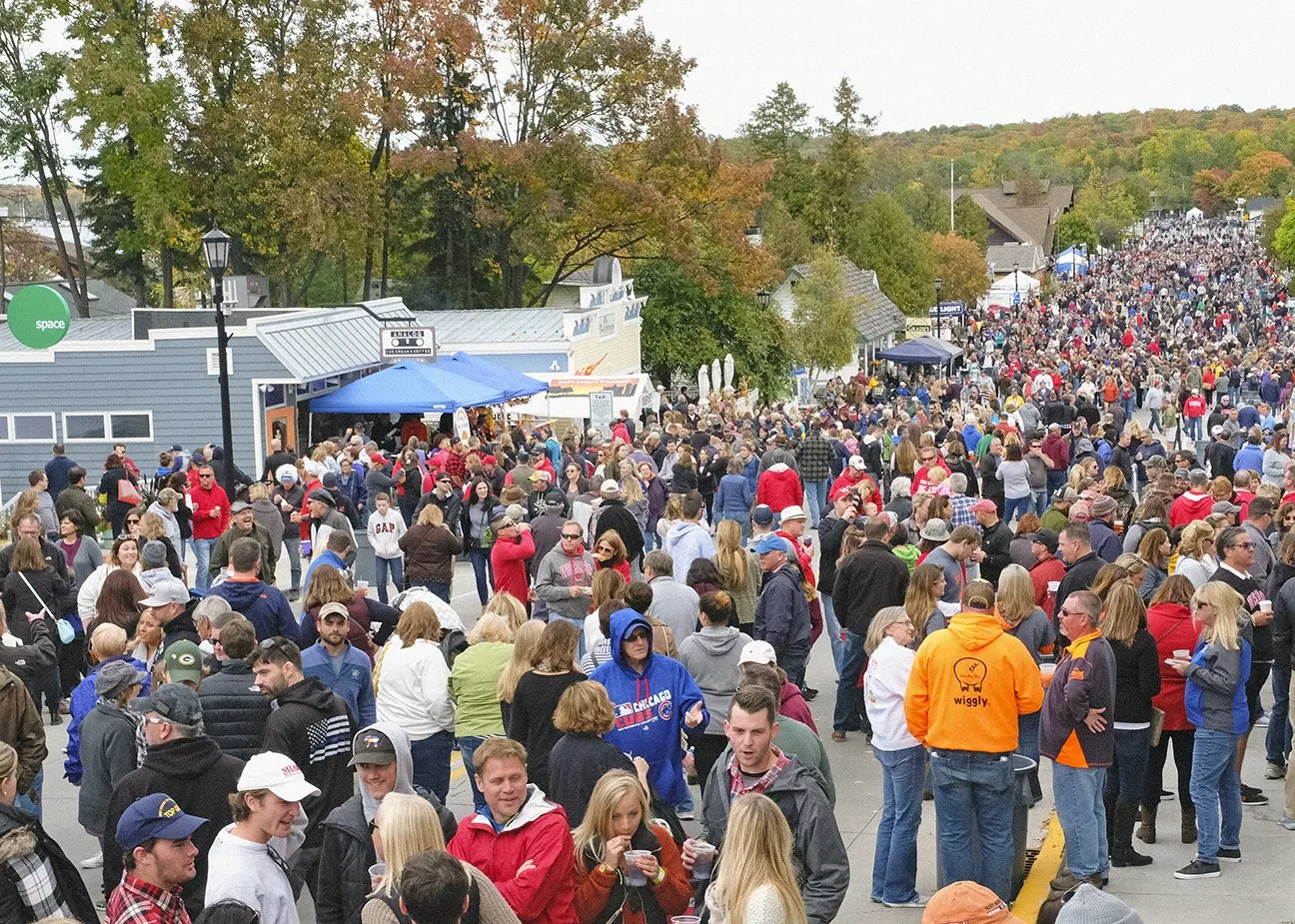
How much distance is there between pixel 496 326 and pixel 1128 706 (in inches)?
1170

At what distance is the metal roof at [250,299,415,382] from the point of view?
26.3 m

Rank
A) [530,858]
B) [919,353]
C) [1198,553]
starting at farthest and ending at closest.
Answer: [919,353]
[1198,553]
[530,858]

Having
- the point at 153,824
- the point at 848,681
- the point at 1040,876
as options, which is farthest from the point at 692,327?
the point at 153,824

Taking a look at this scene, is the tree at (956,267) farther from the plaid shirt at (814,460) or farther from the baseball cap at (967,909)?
the baseball cap at (967,909)

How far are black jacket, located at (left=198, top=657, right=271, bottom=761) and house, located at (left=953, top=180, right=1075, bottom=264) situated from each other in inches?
4568

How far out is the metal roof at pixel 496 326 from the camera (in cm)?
3616

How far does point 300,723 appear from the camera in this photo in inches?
277

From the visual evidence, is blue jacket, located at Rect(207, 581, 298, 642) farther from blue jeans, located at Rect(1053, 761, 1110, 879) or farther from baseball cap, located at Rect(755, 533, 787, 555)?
blue jeans, located at Rect(1053, 761, 1110, 879)

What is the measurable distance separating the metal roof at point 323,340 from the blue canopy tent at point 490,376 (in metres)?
1.49

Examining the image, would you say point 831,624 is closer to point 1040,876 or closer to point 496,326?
point 1040,876

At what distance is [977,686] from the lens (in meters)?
7.28

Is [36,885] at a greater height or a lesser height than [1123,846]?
greater

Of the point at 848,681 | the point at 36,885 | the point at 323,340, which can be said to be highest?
the point at 323,340

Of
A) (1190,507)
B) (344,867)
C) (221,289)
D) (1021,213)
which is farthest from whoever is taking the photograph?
(1021,213)
